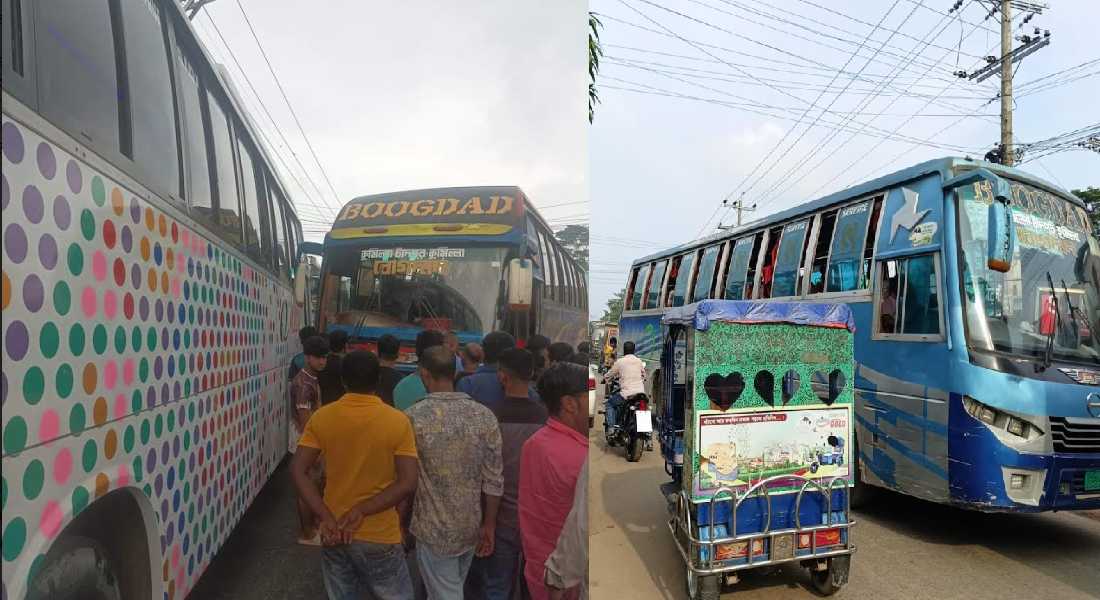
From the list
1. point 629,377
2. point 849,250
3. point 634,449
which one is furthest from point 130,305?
point 634,449

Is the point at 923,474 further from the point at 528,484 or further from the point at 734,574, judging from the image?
the point at 528,484

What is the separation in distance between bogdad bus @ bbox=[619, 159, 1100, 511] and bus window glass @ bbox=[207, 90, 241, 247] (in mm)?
4148

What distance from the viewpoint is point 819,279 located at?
24.0 feet

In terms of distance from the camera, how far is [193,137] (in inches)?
48.6

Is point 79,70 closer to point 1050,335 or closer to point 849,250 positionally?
point 1050,335

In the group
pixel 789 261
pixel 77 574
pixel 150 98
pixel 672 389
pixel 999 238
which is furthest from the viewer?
pixel 789 261

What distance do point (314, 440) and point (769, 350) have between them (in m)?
3.78

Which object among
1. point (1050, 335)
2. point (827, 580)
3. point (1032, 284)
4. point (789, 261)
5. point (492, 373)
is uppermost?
point (789, 261)

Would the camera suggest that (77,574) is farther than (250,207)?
No

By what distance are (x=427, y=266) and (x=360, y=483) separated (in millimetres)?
439

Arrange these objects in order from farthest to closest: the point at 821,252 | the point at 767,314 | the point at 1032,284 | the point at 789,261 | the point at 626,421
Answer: the point at 626,421, the point at 789,261, the point at 821,252, the point at 1032,284, the point at 767,314

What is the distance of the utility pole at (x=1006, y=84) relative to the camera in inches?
492

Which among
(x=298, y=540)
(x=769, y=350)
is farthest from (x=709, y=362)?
(x=298, y=540)

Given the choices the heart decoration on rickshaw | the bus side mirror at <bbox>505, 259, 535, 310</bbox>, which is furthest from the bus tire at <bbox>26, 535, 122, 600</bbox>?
the heart decoration on rickshaw
